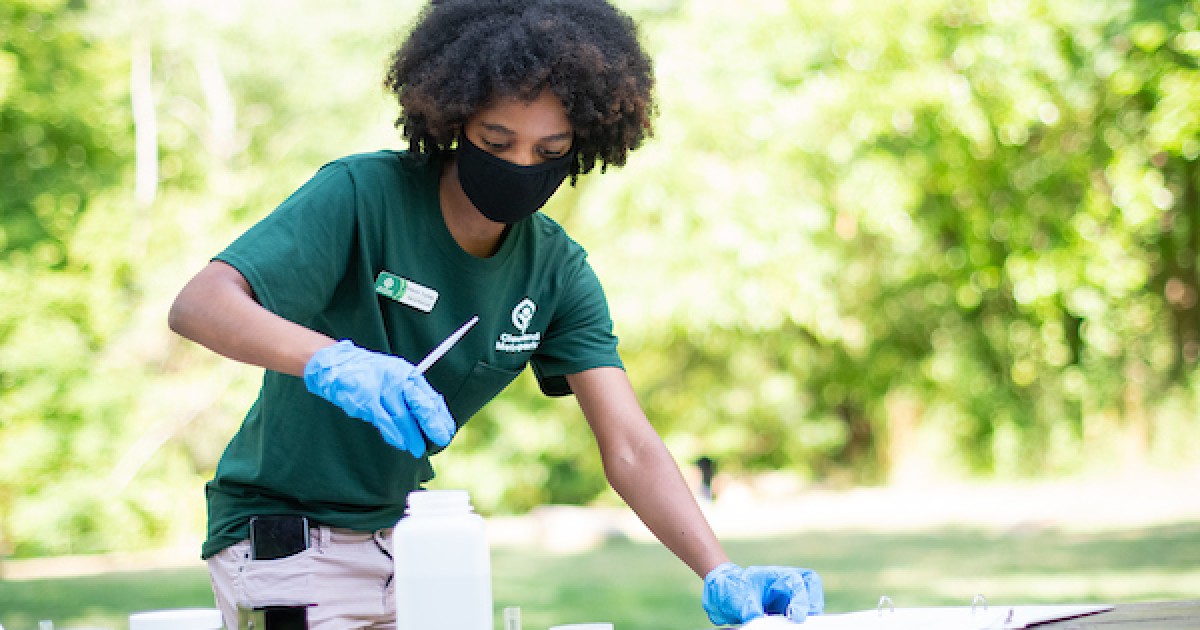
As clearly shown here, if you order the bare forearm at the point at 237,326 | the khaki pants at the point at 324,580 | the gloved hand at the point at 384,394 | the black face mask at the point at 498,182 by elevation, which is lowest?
the khaki pants at the point at 324,580

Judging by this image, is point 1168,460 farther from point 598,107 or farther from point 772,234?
point 598,107

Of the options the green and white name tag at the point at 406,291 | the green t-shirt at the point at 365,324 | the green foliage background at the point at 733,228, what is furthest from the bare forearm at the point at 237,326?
the green foliage background at the point at 733,228

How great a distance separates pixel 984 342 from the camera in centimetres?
1433

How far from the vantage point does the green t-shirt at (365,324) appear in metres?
1.93

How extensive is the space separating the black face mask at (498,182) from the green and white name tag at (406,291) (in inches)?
6.6

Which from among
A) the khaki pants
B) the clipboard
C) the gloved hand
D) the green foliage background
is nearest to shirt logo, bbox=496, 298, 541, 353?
the khaki pants

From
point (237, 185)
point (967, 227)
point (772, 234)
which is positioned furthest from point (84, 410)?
point (967, 227)

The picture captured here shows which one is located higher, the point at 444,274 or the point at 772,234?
the point at 772,234

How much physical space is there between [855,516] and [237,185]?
7.23 metres

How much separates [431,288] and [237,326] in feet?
1.34

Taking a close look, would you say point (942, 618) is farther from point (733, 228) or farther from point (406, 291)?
point (733, 228)

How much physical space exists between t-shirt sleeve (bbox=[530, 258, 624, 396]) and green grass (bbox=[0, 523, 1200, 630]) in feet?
15.7

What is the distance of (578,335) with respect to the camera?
228 cm

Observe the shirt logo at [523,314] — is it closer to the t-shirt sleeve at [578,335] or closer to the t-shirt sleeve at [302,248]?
the t-shirt sleeve at [578,335]
